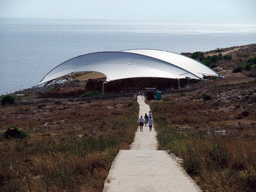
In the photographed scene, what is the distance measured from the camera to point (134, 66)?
5141 centimetres

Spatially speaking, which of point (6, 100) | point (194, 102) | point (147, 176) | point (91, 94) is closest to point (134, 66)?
point (91, 94)

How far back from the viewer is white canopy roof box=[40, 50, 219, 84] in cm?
4881

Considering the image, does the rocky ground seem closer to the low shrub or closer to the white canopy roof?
the low shrub

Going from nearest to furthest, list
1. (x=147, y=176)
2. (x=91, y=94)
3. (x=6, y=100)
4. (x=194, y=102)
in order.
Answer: (x=147, y=176)
(x=194, y=102)
(x=6, y=100)
(x=91, y=94)

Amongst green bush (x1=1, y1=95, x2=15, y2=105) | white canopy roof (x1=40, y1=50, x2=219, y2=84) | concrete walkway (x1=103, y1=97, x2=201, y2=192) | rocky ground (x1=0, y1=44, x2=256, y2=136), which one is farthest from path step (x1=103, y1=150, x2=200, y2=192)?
green bush (x1=1, y1=95, x2=15, y2=105)

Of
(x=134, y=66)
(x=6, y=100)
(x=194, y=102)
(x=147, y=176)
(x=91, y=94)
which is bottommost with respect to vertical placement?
(x=194, y=102)

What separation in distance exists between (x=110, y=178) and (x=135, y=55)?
4955 cm

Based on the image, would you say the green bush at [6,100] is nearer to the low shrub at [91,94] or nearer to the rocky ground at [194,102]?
the rocky ground at [194,102]

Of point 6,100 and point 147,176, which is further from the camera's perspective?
point 6,100

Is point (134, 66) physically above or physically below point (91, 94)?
above

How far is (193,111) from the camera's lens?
101ft

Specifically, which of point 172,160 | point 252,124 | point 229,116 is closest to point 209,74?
point 229,116

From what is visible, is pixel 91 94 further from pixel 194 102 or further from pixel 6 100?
pixel 194 102

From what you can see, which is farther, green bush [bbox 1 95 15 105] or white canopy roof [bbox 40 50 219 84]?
white canopy roof [bbox 40 50 219 84]
